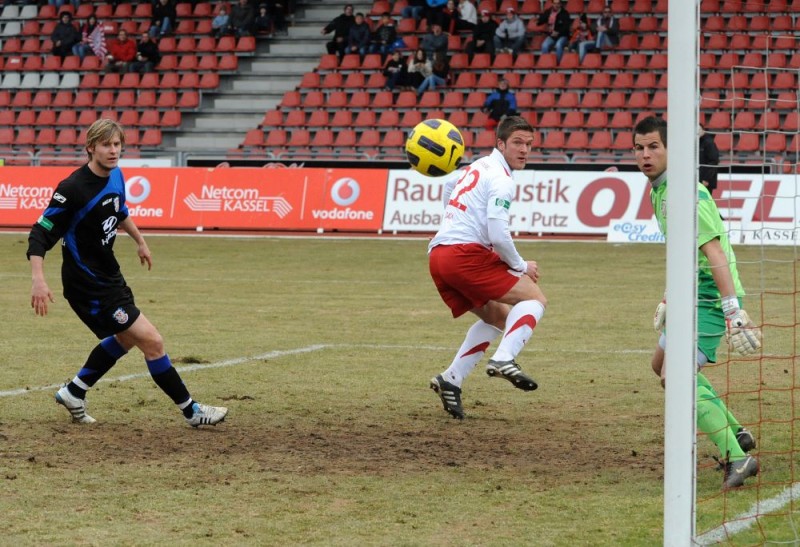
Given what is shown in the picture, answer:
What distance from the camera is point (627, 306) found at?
47.4 ft

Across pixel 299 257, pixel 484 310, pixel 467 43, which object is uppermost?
pixel 467 43

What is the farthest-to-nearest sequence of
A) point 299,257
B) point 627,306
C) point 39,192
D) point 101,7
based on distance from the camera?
point 101,7
point 39,192
point 299,257
point 627,306

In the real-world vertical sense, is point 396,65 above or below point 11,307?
above

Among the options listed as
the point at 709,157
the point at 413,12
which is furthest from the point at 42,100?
the point at 709,157

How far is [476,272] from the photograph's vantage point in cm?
822

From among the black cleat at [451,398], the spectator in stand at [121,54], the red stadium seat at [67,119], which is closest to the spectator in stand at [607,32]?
the spectator in stand at [121,54]

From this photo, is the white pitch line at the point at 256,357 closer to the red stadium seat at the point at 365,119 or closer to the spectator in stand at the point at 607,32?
the red stadium seat at the point at 365,119

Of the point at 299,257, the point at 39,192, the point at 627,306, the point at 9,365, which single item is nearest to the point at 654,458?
the point at 9,365

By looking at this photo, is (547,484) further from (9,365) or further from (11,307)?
(11,307)

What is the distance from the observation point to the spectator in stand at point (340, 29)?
3281cm

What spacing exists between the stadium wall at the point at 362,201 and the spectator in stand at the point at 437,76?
6912 mm

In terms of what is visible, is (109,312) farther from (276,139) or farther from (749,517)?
(276,139)

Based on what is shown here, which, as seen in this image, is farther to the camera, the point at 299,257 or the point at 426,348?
the point at 299,257

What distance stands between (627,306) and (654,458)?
302 inches
